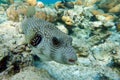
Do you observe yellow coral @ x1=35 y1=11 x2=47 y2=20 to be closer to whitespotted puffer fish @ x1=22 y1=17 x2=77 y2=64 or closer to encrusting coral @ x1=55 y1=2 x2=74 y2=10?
encrusting coral @ x1=55 y1=2 x2=74 y2=10

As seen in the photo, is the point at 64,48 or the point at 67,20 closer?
the point at 64,48

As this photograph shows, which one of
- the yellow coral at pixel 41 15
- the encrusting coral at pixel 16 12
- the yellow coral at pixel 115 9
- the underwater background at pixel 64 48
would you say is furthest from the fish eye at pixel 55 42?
the yellow coral at pixel 115 9

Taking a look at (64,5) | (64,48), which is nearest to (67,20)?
(64,5)

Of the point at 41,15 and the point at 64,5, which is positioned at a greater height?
the point at 64,5

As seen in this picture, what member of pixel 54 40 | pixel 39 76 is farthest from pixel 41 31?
pixel 39 76

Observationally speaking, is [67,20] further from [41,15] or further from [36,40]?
[36,40]

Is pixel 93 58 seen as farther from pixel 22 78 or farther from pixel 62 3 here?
pixel 62 3

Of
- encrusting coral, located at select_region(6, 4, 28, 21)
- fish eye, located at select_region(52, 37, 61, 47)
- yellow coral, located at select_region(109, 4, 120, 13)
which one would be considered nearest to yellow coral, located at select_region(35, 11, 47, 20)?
encrusting coral, located at select_region(6, 4, 28, 21)
